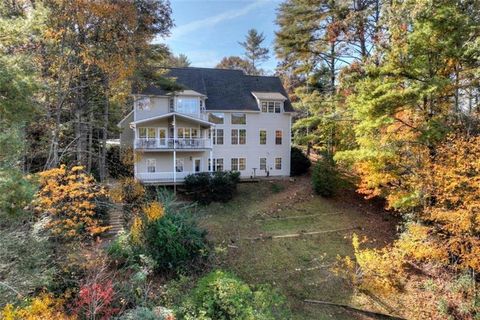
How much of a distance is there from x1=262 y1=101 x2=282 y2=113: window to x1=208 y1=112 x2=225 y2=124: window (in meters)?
3.93

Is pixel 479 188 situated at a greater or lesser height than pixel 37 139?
lesser

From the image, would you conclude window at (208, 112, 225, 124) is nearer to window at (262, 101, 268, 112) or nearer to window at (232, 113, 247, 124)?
window at (232, 113, 247, 124)

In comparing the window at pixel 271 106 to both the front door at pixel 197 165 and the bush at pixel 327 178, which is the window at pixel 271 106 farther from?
the front door at pixel 197 165

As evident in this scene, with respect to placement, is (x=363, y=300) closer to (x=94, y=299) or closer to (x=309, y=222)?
(x=309, y=222)

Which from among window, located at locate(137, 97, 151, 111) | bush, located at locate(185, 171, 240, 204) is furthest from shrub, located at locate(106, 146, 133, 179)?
bush, located at locate(185, 171, 240, 204)

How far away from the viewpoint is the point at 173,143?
22.5 metres

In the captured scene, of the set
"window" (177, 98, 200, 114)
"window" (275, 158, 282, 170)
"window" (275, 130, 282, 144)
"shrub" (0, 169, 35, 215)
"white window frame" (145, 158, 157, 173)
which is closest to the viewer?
"shrub" (0, 169, 35, 215)

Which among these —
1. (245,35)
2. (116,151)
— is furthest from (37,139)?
(245,35)

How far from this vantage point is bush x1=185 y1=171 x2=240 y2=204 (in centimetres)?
2111

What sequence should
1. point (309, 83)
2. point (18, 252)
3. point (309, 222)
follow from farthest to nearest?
point (309, 83) < point (309, 222) < point (18, 252)

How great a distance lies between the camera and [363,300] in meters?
12.8

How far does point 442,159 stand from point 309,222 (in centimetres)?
873

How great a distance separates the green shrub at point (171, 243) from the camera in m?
12.2

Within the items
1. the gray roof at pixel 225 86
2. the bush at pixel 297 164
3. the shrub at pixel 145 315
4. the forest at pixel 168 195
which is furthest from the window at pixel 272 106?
the shrub at pixel 145 315
